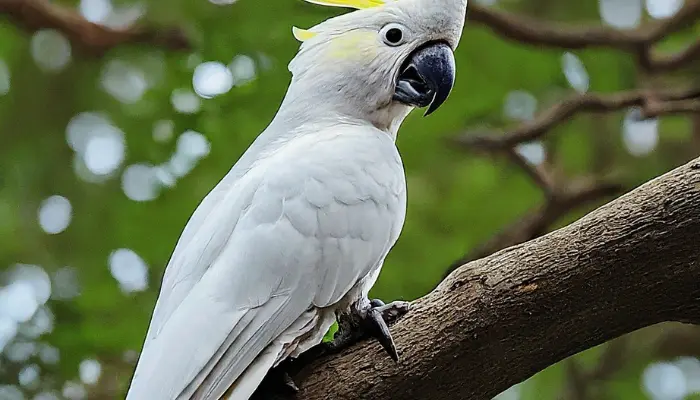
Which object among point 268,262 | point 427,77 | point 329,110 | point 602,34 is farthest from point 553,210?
point 268,262

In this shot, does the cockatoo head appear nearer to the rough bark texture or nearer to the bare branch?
the rough bark texture

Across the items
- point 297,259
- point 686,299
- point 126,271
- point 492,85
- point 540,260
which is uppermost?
point 492,85

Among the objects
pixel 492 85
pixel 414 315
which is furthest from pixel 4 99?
pixel 414 315

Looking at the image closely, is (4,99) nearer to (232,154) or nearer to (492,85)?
(232,154)

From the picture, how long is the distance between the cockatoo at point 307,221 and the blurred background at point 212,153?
959 millimetres

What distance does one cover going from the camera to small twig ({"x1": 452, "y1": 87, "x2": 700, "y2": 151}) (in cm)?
333

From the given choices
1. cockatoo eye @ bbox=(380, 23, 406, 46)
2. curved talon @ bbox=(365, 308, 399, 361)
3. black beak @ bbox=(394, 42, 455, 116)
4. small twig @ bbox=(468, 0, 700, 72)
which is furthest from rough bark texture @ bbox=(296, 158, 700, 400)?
small twig @ bbox=(468, 0, 700, 72)

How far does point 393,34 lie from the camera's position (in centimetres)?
249

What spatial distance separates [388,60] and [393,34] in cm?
8

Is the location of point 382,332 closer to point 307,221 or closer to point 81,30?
point 307,221

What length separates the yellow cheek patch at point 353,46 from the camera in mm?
2500

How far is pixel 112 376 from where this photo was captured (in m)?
3.59

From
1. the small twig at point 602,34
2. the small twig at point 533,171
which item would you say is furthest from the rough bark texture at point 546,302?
the small twig at point 602,34

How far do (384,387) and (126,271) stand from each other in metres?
1.97
